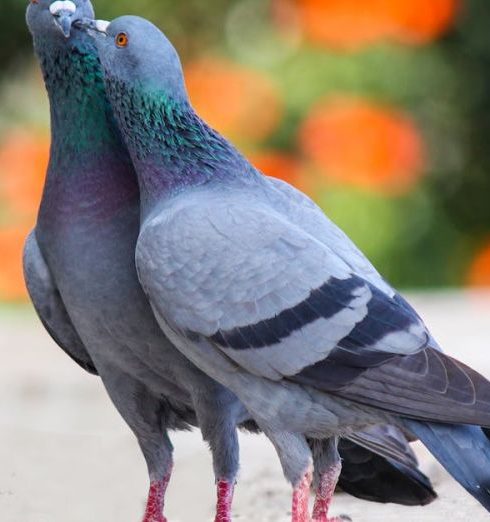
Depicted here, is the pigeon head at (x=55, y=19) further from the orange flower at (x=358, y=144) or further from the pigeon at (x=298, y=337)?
the orange flower at (x=358, y=144)

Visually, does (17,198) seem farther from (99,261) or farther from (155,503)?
(99,261)

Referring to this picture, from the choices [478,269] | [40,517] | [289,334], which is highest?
[478,269]

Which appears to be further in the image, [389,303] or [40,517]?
[40,517]

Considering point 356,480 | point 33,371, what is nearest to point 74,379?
point 33,371

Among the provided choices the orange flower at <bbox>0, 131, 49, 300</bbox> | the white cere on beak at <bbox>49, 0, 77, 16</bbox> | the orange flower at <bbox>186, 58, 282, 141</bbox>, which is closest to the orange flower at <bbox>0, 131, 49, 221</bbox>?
the orange flower at <bbox>0, 131, 49, 300</bbox>

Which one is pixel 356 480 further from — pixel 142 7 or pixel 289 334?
pixel 142 7

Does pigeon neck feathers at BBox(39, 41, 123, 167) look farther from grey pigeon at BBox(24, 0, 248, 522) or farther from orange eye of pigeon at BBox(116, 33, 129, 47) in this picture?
orange eye of pigeon at BBox(116, 33, 129, 47)

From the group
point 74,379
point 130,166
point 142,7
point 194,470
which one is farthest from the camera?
point 142,7

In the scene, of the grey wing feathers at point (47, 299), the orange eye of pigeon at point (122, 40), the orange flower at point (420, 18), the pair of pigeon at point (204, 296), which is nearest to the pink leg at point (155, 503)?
the pair of pigeon at point (204, 296)

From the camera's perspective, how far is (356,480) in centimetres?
408

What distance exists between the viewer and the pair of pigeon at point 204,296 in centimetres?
319

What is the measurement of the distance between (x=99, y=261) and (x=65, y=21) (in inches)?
24.8

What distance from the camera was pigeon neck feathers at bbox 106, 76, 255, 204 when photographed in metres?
3.40

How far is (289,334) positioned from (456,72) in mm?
5572
